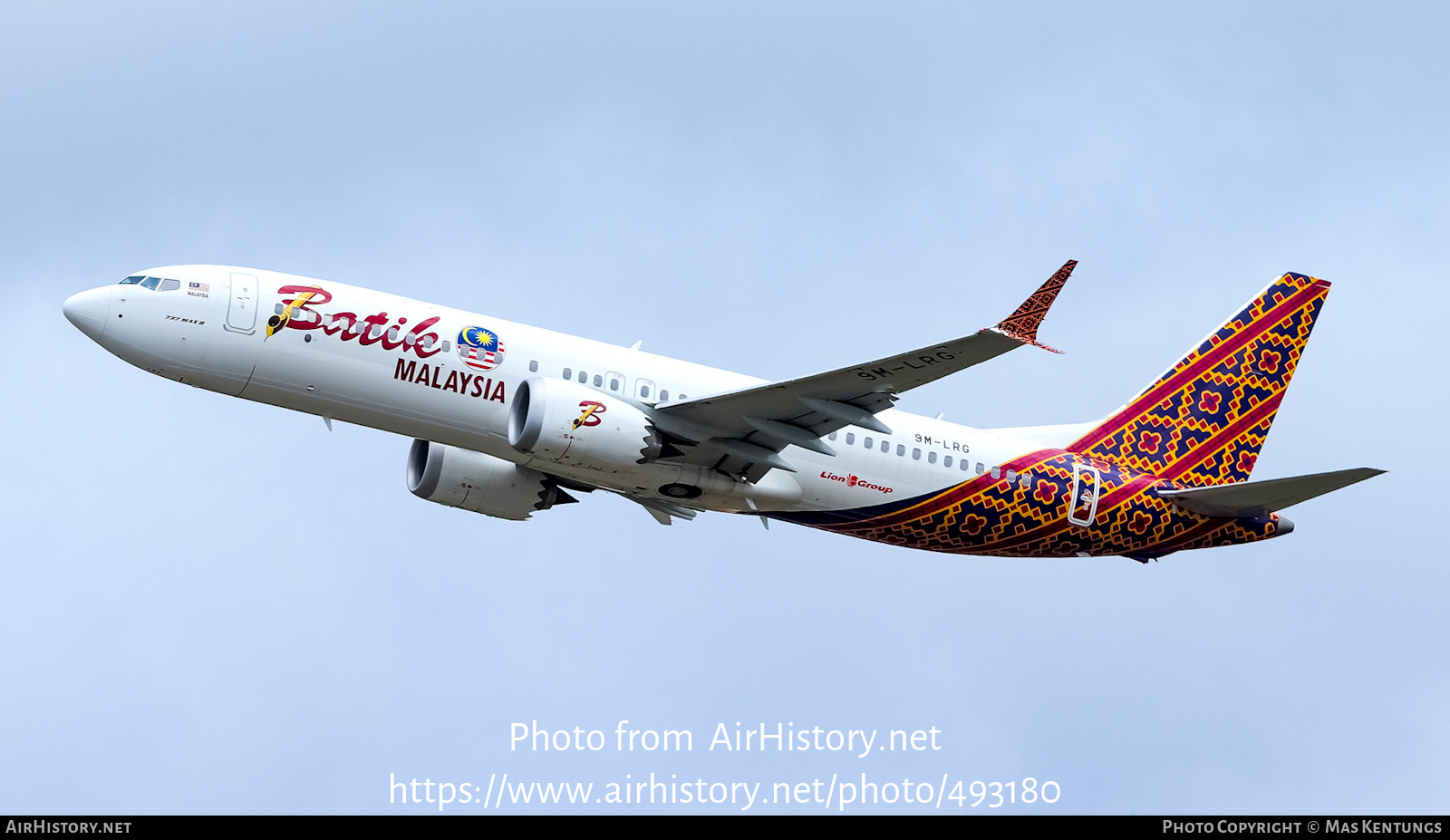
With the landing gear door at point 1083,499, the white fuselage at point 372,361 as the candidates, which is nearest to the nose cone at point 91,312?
the white fuselage at point 372,361

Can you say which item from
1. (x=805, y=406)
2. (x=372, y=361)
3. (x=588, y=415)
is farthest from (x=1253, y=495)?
(x=372, y=361)

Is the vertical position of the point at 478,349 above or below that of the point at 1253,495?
above

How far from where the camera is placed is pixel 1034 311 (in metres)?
32.1

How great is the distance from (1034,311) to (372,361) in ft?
47.0

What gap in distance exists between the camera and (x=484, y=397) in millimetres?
38000

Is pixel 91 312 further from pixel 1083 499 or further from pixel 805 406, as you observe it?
pixel 1083 499

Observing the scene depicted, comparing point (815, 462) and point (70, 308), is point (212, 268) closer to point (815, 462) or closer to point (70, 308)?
point (70, 308)

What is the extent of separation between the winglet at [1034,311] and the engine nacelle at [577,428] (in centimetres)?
919
